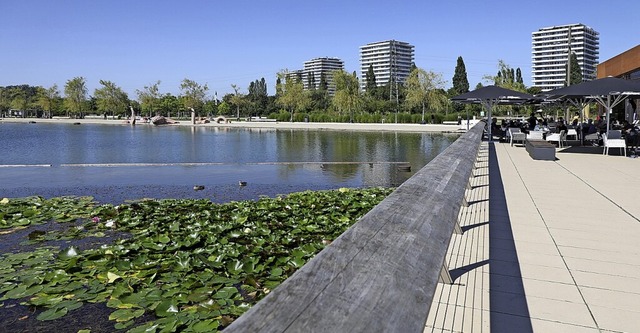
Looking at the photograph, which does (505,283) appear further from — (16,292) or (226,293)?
(16,292)

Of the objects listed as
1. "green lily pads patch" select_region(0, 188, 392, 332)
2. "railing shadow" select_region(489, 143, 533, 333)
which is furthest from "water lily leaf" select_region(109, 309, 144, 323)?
"railing shadow" select_region(489, 143, 533, 333)

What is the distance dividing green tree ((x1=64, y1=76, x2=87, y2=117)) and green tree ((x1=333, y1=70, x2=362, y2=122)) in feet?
180

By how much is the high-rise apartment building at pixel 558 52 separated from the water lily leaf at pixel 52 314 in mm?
157788

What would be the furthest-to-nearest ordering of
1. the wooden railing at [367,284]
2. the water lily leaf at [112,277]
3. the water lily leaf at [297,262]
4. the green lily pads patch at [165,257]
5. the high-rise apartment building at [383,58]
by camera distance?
the high-rise apartment building at [383,58]
the water lily leaf at [297,262]
the water lily leaf at [112,277]
the green lily pads patch at [165,257]
the wooden railing at [367,284]

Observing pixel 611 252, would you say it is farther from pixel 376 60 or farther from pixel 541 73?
pixel 376 60

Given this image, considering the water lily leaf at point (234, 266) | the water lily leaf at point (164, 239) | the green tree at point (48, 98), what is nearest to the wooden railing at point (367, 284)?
the water lily leaf at point (234, 266)

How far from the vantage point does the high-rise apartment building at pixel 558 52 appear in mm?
144875

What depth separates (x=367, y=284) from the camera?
1274 millimetres

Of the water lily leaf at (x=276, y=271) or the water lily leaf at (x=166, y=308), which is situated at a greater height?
the water lily leaf at (x=276, y=271)

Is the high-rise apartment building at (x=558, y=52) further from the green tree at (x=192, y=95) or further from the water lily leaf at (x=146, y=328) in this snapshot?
the water lily leaf at (x=146, y=328)

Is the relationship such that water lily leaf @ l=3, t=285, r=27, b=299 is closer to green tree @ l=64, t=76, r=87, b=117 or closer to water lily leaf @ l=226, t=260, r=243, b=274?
water lily leaf @ l=226, t=260, r=243, b=274

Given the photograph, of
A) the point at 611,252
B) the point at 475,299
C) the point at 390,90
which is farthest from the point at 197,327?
the point at 390,90

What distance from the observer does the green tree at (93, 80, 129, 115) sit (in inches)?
3349

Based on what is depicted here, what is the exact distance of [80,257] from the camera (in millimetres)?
4910
